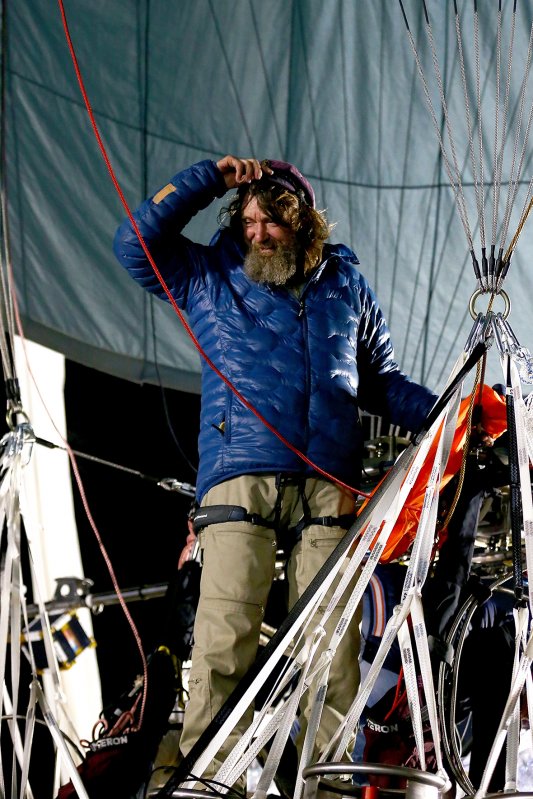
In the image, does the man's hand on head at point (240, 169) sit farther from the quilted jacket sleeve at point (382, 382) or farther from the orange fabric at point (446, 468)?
the orange fabric at point (446, 468)

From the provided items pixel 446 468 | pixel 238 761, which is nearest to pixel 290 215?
pixel 446 468

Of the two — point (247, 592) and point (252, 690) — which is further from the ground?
point (247, 592)

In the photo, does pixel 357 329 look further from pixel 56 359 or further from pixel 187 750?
pixel 56 359

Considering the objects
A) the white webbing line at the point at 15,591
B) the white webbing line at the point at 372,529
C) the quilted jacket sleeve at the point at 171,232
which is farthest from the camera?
the white webbing line at the point at 15,591

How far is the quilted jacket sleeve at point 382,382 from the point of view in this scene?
2268mm

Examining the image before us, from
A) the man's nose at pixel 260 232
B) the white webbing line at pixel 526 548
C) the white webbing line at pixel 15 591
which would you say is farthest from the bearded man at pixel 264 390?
the white webbing line at pixel 15 591

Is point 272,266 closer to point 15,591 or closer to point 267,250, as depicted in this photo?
point 267,250

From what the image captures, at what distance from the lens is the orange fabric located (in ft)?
7.09

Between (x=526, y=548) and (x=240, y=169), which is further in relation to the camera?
(x=240, y=169)

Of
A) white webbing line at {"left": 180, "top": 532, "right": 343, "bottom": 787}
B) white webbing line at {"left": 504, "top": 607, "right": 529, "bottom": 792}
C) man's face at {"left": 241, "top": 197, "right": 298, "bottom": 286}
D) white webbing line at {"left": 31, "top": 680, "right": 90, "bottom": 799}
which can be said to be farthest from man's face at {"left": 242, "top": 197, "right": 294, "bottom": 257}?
white webbing line at {"left": 31, "top": 680, "right": 90, "bottom": 799}

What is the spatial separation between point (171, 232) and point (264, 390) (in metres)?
0.39

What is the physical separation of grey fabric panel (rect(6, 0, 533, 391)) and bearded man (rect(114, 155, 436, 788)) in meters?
2.86

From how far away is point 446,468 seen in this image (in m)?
2.21

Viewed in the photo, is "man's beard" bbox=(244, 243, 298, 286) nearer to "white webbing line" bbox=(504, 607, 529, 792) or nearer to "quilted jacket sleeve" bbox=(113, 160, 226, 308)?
"quilted jacket sleeve" bbox=(113, 160, 226, 308)
